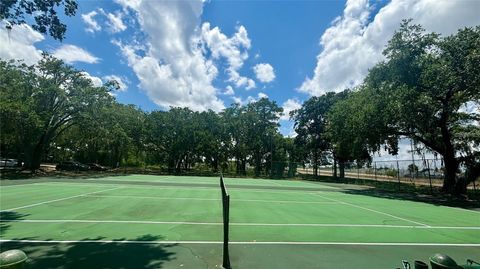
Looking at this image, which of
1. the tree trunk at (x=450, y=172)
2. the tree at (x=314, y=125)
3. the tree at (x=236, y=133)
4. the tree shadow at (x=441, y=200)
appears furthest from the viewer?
the tree at (x=236, y=133)

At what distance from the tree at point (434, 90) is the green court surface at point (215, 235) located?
9424 millimetres

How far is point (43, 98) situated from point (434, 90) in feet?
119

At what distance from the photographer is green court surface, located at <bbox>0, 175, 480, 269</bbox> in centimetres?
623

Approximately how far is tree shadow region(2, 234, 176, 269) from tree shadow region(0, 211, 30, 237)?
1.61 metres

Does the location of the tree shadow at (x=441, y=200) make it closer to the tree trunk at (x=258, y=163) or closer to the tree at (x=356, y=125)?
the tree at (x=356, y=125)

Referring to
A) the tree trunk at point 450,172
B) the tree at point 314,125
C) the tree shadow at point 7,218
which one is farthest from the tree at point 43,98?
the tree trunk at point 450,172

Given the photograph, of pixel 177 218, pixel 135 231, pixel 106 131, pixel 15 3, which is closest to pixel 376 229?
pixel 177 218

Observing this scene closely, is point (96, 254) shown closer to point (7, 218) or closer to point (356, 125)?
point (7, 218)

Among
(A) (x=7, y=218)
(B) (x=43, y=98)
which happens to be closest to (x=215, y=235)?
(A) (x=7, y=218)

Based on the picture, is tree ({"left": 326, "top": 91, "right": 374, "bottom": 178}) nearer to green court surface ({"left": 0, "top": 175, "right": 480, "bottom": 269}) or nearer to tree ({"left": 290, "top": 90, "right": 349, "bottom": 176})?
green court surface ({"left": 0, "top": 175, "right": 480, "bottom": 269})

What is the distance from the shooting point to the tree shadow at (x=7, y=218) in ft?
26.9

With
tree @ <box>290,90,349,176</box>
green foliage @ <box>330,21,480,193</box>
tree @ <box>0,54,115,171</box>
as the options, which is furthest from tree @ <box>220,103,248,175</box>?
green foliage @ <box>330,21,480,193</box>

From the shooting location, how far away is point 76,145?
192ft

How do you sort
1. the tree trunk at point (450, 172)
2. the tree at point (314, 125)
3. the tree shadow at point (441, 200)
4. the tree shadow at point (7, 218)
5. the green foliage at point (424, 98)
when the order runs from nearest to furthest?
the tree shadow at point (7, 218), the tree shadow at point (441, 200), the green foliage at point (424, 98), the tree trunk at point (450, 172), the tree at point (314, 125)
